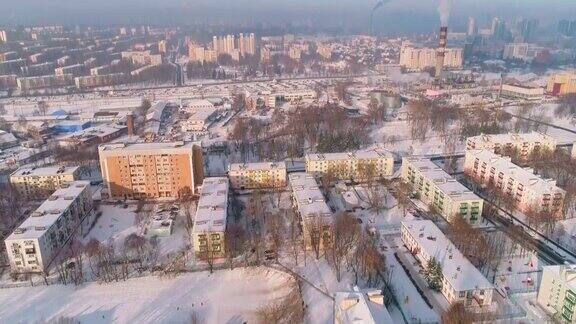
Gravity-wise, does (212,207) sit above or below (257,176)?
above

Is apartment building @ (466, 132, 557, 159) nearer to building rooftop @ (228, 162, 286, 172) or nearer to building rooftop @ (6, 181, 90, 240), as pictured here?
building rooftop @ (228, 162, 286, 172)

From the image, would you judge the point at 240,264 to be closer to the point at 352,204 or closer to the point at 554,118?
the point at 352,204

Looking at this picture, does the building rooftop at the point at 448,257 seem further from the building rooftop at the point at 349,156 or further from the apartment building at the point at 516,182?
the building rooftop at the point at 349,156

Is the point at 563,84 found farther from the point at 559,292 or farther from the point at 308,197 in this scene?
the point at 559,292

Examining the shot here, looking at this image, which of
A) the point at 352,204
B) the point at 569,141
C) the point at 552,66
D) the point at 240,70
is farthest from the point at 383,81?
the point at 352,204

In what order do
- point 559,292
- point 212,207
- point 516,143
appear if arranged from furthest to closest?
point 516,143
point 212,207
point 559,292

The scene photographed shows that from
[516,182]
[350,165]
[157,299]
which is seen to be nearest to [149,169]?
[157,299]
